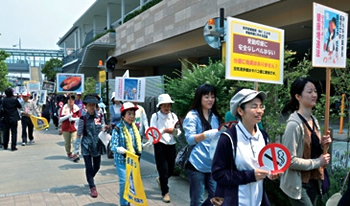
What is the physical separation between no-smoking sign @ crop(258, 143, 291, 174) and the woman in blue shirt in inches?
46.3

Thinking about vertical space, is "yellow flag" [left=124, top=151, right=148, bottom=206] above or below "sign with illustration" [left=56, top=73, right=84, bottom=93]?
below

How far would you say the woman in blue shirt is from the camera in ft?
10.9

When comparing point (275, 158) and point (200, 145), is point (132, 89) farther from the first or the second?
point (275, 158)

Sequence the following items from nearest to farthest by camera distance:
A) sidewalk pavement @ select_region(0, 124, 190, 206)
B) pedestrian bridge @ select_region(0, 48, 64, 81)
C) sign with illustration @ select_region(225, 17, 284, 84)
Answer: sign with illustration @ select_region(225, 17, 284, 84) < sidewalk pavement @ select_region(0, 124, 190, 206) < pedestrian bridge @ select_region(0, 48, 64, 81)

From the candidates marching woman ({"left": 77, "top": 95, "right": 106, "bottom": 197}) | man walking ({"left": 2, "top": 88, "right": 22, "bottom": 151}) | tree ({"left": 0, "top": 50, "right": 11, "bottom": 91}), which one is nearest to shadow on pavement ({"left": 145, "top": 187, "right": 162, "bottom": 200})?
marching woman ({"left": 77, "top": 95, "right": 106, "bottom": 197})

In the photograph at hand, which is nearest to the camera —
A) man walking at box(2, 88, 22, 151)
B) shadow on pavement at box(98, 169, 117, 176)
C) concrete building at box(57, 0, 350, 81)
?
shadow on pavement at box(98, 169, 117, 176)

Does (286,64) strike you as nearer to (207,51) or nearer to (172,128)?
(172,128)

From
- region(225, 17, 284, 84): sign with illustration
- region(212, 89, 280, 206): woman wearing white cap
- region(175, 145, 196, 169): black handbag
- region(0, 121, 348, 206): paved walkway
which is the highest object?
region(225, 17, 284, 84): sign with illustration

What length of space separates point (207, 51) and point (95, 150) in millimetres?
15326

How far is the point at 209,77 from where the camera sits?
5188 millimetres

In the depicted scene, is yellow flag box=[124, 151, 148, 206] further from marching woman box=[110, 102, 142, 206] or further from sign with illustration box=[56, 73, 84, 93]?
sign with illustration box=[56, 73, 84, 93]

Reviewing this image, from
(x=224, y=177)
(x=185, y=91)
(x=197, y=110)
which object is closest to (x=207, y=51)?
(x=185, y=91)

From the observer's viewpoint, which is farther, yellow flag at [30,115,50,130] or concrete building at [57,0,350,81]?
concrete building at [57,0,350,81]

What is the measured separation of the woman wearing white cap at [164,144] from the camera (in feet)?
16.2
